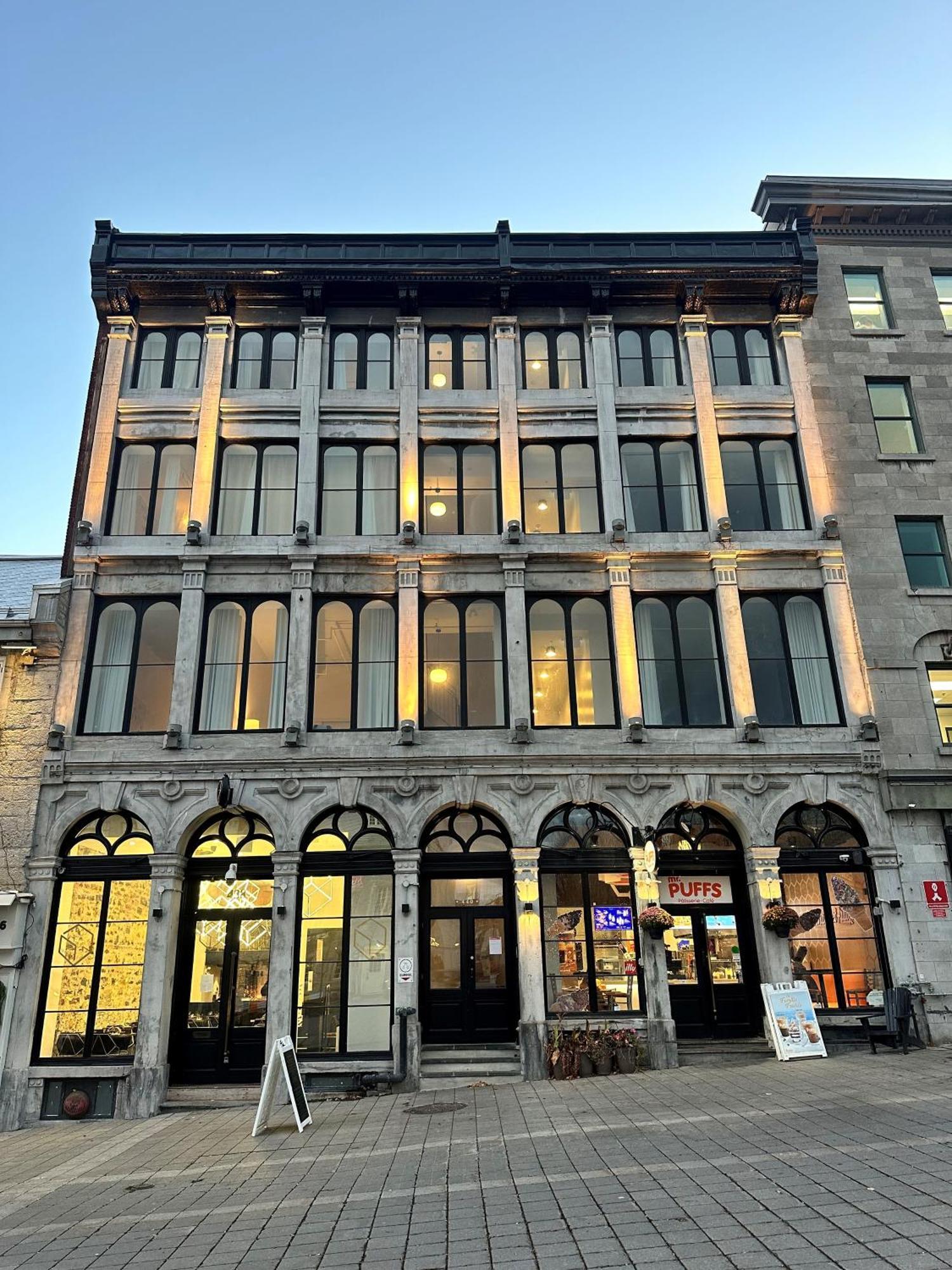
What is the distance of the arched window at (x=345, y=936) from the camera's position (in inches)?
653

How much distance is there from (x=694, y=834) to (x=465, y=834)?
491 cm

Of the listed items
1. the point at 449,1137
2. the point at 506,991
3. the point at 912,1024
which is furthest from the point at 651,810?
the point at 449,1137

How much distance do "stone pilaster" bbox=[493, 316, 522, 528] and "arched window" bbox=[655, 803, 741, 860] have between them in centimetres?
747

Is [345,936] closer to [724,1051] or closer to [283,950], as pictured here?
[283,950]

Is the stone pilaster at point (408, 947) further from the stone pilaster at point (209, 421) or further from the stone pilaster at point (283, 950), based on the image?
the stone pilaster at point (209, 421)

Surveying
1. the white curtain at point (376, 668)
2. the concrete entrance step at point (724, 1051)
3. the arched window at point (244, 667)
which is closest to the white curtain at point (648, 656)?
the white curtain at point (376, 668)

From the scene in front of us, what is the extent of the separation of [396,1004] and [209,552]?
34.1 feet

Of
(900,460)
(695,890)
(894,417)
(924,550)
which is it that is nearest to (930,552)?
(924,550)

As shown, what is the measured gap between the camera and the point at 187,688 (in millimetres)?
18188

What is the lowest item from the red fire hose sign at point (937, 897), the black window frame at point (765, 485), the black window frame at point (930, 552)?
the red fire hose sign at point (937, 897)

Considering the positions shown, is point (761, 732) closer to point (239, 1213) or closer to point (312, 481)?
point (312, 481)

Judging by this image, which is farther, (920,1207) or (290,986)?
(290,986)

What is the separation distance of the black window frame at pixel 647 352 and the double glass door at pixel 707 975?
496 inches

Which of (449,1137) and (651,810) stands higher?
(651,810)
